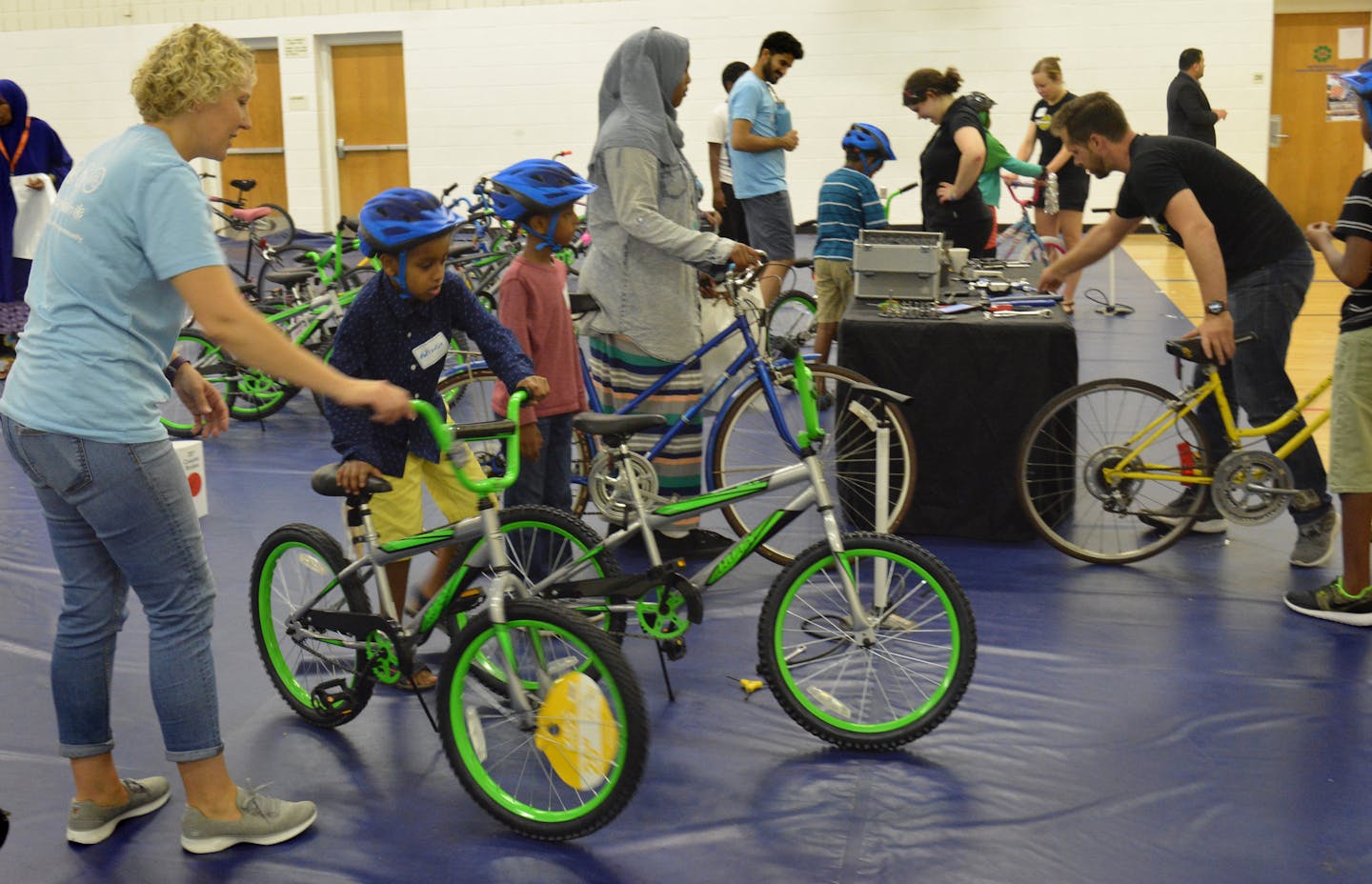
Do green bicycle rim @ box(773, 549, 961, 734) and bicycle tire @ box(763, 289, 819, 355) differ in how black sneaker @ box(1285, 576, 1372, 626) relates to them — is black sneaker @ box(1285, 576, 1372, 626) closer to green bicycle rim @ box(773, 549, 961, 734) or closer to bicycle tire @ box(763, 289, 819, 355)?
green bicycle rim @ box(773, 549, 961, 734)

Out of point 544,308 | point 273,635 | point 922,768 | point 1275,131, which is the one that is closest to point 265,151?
point 1275,131

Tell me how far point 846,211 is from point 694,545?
2.17 meters

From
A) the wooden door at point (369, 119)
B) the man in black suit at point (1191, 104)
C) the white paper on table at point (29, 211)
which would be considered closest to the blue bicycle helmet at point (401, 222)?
the white paper on table at point (29, 211)

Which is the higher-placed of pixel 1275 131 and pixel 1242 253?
pixel 1275 131

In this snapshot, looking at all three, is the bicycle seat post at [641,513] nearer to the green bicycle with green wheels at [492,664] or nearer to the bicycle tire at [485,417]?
the green bicycle with green wheels at [492,664]

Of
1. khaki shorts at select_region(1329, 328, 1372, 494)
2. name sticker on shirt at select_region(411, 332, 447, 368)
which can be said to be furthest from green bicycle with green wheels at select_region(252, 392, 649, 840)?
khaki shorts at select_region(1329, 328, 1372, 494)

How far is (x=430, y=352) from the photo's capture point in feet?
9.77

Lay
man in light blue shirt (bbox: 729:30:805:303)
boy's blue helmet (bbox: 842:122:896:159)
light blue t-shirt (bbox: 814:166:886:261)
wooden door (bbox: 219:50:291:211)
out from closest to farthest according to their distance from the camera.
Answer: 1. boy's blue helmet (bbox: 842:122:896:159)
2. light blue t-shirt (bbox: 814:166:886:261)
3. man in light blue shirt (bbox: 729:30:805:303)
4. wooden door (bbox: 219:50:291:211)

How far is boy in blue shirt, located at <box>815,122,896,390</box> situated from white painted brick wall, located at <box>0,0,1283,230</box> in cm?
855

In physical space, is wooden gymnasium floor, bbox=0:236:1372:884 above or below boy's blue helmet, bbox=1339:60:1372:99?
below

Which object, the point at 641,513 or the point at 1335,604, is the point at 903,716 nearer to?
the point at 641,513

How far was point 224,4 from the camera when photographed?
611 inches

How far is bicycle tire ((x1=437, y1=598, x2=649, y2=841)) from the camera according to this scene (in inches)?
95.3

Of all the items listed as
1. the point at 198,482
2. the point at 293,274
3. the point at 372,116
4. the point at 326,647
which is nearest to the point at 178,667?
the point at 326,647
